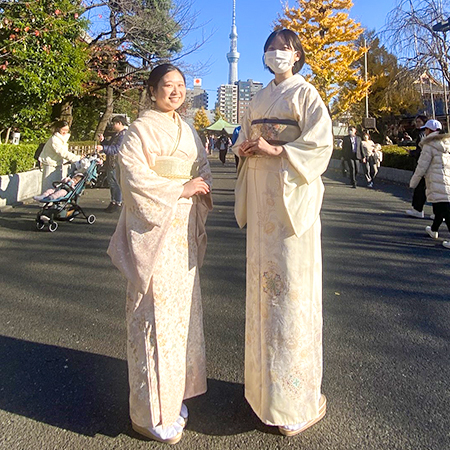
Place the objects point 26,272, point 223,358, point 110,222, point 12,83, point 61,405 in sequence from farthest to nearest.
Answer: point 12,83
point 110,222
point 26,272
point 223,358
point 61,405

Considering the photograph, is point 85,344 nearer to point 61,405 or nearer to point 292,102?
point 61,405

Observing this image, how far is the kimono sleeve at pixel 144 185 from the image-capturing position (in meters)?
1.88

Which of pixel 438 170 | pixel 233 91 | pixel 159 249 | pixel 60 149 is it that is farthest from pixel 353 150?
pixel 233 91

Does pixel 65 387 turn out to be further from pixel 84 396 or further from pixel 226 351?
pixel 226 351

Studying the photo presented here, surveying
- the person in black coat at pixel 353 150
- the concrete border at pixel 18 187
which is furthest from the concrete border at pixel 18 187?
the person in black coat at pixel 353 150

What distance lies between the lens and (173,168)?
2002 millimetres

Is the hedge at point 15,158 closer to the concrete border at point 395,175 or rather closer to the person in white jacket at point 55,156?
the person in white jacket at point 55,156

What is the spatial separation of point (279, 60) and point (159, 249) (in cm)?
107

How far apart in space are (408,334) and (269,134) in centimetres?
212

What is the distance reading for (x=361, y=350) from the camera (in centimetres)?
291

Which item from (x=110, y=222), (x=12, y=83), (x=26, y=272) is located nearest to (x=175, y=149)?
(x=26, y=272)

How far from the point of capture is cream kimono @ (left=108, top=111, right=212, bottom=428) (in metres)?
1.91

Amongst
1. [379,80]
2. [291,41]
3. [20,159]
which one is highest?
[379,80]

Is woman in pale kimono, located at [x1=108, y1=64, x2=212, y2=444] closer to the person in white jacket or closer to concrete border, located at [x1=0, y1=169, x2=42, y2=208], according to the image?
the person in white jacket
